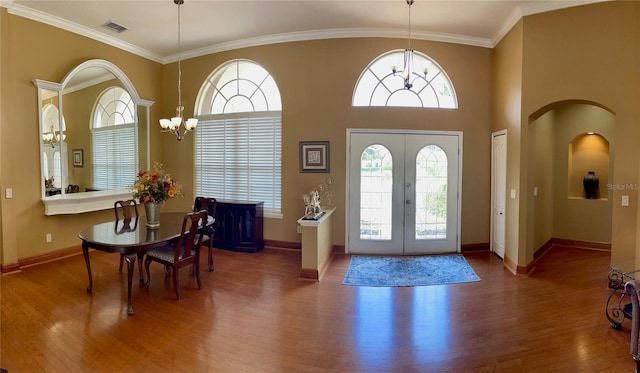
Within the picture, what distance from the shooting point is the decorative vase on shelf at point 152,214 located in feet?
11.7

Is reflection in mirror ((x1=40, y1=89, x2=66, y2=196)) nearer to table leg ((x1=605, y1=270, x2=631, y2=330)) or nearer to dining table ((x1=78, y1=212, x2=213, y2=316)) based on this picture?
dining table ((x1=78, y1=212, x2=213, y2=316))

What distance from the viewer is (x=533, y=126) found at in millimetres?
4168

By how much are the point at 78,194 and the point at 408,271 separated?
5345 millimetres

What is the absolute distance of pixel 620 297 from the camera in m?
3.39

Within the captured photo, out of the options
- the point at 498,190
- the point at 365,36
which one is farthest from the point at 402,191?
the point at 365,36

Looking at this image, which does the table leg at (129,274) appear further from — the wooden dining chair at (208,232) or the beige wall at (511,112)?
the beige wall at (511,112)

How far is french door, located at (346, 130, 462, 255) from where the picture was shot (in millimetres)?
4906

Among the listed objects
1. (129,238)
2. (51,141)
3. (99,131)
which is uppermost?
(99,131)

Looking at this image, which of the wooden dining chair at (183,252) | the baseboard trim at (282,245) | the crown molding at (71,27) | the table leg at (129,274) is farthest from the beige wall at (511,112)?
the crown molding at (71,27)

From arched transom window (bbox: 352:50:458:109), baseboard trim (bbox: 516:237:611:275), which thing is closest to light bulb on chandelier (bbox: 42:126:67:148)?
arched transom window (bbox: 352:50:458:109)

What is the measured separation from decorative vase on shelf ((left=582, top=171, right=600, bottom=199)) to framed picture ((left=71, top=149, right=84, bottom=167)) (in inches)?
343

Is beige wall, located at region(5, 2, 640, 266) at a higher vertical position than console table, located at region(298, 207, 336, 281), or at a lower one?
higher

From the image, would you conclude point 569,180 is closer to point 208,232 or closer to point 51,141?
point 208,232

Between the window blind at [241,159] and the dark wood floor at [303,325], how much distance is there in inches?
67.8
